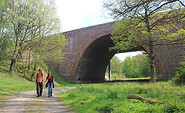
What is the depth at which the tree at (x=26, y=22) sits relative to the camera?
1581cm

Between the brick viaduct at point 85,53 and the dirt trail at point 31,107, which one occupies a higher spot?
the brick viaduct at point 85,53

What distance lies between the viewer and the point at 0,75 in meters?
14.7

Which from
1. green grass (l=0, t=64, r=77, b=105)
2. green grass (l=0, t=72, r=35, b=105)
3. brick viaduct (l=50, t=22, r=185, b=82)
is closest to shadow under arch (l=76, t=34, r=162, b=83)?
brick viaduct (l=50, t=22, r=185, b=82)

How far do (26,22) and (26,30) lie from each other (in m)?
1.24

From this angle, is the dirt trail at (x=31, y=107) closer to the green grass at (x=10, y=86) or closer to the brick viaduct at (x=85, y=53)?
the green grass at (x=10, y=86)

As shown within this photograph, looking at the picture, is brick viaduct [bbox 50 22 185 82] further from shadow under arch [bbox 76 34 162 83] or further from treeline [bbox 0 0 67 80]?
treeline [bbox 0 0 67 80]

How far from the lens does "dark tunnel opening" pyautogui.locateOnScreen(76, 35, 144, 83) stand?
24.6 m

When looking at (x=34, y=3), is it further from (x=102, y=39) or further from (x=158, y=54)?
(x=158, y=54)

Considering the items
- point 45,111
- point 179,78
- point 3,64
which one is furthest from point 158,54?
point 3,64

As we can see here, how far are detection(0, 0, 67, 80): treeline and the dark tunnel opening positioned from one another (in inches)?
280

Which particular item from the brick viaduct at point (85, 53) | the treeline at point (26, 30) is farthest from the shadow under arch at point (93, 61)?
the treeline at point (26, 30)

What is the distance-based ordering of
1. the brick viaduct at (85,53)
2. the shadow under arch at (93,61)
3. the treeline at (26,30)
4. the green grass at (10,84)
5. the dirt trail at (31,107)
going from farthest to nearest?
the shadow under arch at (93,61)
the brick viaduct at (85,53)
the treeline at (26,30)
the green grass at (10,84)
the dirt trail at (31,107)

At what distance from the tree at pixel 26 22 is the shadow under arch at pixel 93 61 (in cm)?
824

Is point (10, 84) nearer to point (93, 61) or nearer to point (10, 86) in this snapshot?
point (10, 86)
